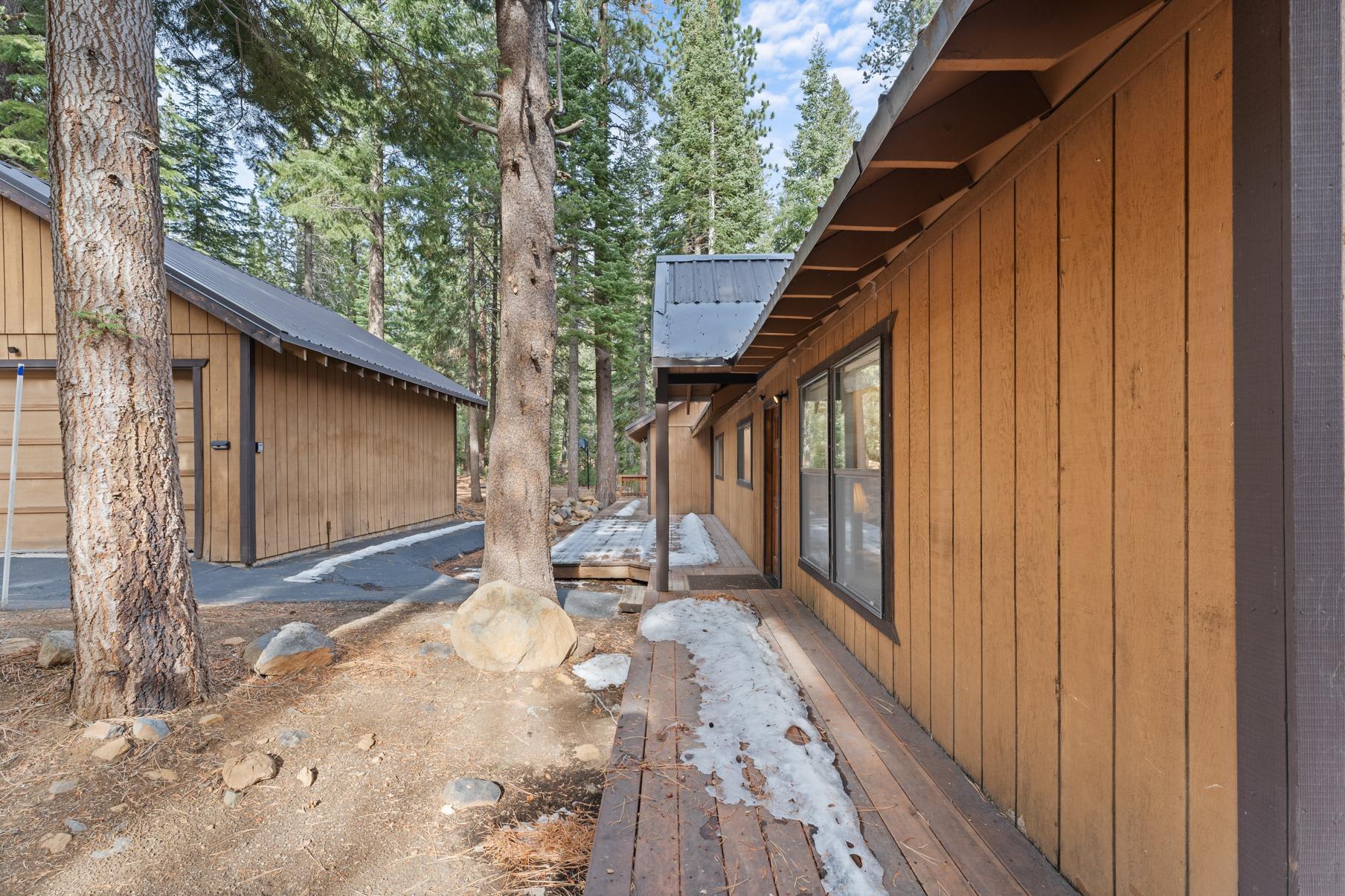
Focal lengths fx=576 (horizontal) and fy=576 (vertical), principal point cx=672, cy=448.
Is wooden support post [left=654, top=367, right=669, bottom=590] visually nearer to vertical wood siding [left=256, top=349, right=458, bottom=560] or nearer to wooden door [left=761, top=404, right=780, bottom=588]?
wooden door [left=761, top=404, right=780, bottom=588]

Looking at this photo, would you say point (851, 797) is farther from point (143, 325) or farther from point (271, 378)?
point (271, 378)

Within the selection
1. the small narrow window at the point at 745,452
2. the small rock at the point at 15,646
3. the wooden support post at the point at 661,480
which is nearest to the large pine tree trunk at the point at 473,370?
the small narrow window at the point at 745,452

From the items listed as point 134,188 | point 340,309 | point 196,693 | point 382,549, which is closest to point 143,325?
point 134,188

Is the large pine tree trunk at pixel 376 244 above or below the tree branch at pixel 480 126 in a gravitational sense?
above

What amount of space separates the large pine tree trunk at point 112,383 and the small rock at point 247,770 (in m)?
0.78

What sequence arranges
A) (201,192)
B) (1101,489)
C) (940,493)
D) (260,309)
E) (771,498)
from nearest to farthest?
(1101,489) → (940,493) → (771,498) → (260,309) → (201,192)

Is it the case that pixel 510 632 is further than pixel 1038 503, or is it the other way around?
pixel 510 632

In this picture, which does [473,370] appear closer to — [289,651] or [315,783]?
[289,651]

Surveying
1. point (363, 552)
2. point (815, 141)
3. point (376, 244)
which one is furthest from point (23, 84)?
point (815, 141)

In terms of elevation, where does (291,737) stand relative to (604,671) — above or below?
above

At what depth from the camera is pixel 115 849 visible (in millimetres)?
1971

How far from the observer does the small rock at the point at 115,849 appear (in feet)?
6.38

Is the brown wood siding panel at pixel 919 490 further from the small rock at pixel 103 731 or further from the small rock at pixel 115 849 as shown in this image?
the small rock at pixel 103 731

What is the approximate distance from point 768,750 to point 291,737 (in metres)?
2.22
